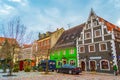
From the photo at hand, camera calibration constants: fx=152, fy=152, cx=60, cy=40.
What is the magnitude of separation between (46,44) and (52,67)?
13.4 m

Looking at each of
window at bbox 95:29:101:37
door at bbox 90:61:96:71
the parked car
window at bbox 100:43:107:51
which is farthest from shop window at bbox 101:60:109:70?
the parked car

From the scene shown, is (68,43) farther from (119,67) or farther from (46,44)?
(119,67)

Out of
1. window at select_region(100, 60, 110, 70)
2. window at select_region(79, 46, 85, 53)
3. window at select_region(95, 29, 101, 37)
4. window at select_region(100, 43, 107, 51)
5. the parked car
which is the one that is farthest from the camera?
window at select_region(79, 46, 85, 53)

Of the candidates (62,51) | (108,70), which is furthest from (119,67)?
(62,51)

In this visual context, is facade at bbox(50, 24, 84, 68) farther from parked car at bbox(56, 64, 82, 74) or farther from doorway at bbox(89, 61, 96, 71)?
parked car at bbox(56, 64, 82, 74)

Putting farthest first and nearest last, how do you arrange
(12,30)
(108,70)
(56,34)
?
(56,34) → (108,70) → (12,30)

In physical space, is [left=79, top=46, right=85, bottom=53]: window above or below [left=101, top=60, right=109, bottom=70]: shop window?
above

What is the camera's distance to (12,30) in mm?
24531

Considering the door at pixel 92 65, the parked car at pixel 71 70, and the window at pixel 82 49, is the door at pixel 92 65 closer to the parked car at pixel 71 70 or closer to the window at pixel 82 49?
the window at pixel 82 49

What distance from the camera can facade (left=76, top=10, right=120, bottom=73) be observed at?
28.2 meters

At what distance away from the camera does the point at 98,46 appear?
3056 centimetres

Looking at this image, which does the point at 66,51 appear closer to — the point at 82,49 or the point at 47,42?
the point at 82,49

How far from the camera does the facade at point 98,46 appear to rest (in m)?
28.2

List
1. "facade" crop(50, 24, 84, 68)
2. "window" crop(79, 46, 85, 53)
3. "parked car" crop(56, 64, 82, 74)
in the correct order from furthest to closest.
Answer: "facade" crop(50, 24, 84, 68) < "window" crop(79, 46, 85, 53) < "parked car" crop(56, 64, 82, 74)
